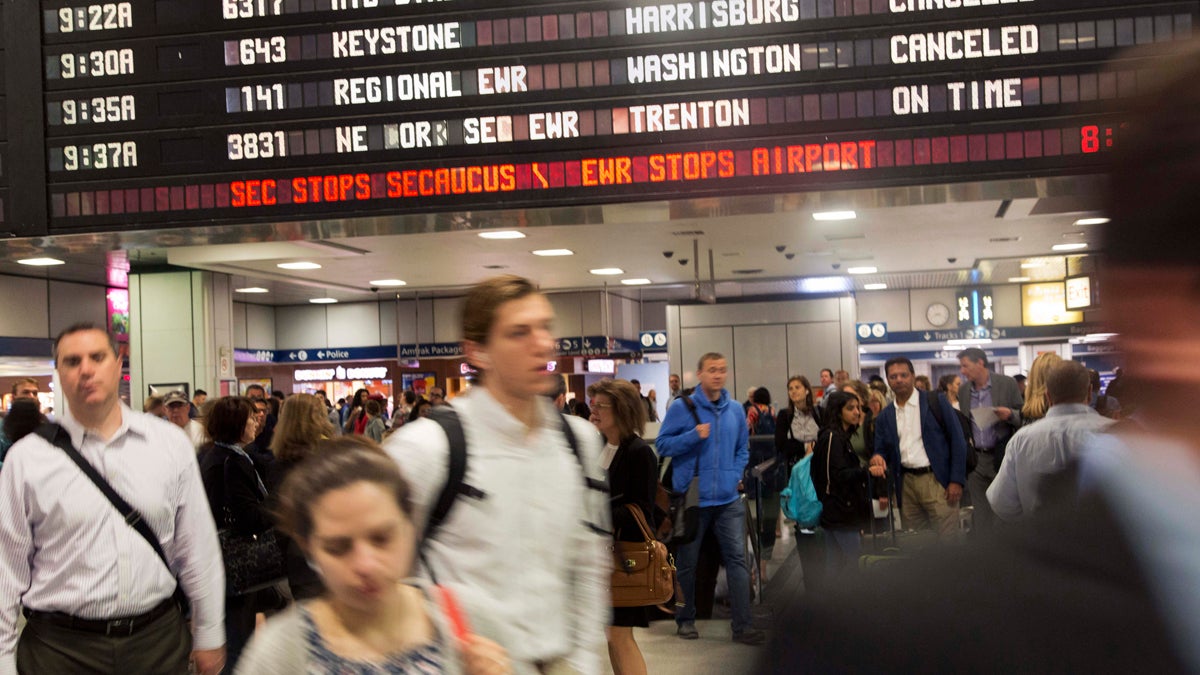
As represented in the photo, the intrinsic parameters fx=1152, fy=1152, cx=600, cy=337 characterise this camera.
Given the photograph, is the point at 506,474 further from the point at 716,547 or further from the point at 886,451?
the point at 886,451

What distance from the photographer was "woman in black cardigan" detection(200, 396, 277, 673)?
6.24 metres

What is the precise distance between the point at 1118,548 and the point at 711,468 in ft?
24.2

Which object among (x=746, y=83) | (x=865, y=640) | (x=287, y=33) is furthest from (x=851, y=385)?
(x=865, y=640)

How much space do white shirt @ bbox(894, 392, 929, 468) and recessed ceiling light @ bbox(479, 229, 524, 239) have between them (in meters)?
5.06

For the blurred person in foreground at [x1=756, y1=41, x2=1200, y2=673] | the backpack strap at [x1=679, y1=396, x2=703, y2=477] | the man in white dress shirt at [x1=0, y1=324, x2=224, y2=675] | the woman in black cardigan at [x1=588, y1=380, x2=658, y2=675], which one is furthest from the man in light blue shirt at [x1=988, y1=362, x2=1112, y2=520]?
the blurred person in foreground at [x1=756, y1=41, x2=1200, y2=673]

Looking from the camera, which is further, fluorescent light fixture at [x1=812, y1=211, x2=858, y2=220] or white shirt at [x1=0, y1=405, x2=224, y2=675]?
fluorescent light fixture at [x1=812, y1=211, x2=858, y2=220]

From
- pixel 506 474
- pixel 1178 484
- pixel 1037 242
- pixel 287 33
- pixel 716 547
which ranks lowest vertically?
pixel 716 547

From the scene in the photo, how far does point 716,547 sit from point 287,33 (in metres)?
4.99

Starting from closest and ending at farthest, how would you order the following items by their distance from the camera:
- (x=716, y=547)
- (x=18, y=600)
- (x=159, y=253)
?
(x=18, y=600) < (x=716, y=547) < (x=159, y=253)

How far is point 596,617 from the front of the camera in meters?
2.99

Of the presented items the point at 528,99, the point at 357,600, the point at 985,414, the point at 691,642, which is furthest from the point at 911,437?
the point at 357,600

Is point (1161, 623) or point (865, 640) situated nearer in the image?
point (1161, 623)

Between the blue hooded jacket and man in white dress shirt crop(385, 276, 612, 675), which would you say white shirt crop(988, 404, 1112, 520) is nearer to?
man in white dress shirt crop(385, 276, 612, 675)

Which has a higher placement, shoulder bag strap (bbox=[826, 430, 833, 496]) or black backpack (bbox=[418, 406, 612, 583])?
black backpack (bbox=[418, 406, 612, 583])
